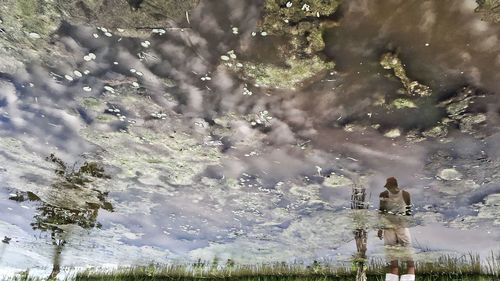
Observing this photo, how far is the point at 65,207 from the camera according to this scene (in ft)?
45.3

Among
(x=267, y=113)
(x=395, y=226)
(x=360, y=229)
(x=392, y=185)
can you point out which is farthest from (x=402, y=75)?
(x=360, y=229)

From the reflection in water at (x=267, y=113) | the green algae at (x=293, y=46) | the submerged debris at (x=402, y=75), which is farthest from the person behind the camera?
the submerged debris at (x=402, y=75)

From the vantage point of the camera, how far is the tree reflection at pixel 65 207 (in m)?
10.4

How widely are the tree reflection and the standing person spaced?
400 inches

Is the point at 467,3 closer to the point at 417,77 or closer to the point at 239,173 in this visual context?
the point at 417,77

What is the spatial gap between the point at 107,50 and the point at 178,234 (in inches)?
473

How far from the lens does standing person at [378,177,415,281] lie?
857cm

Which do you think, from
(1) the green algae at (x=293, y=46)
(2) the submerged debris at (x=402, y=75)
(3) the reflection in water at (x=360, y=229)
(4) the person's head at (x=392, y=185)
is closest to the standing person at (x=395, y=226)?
(4) the person's head at (x=392, y=185)

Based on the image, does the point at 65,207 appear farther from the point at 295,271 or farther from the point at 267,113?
the point at 295,271

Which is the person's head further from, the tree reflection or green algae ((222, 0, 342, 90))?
the tree reflection

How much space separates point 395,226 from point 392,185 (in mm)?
3662

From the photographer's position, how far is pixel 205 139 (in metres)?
8.04

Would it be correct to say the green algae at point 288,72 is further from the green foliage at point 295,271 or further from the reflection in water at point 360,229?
the green foliage at point 295,271

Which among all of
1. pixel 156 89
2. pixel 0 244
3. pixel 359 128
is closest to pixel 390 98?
pixel 359 128
